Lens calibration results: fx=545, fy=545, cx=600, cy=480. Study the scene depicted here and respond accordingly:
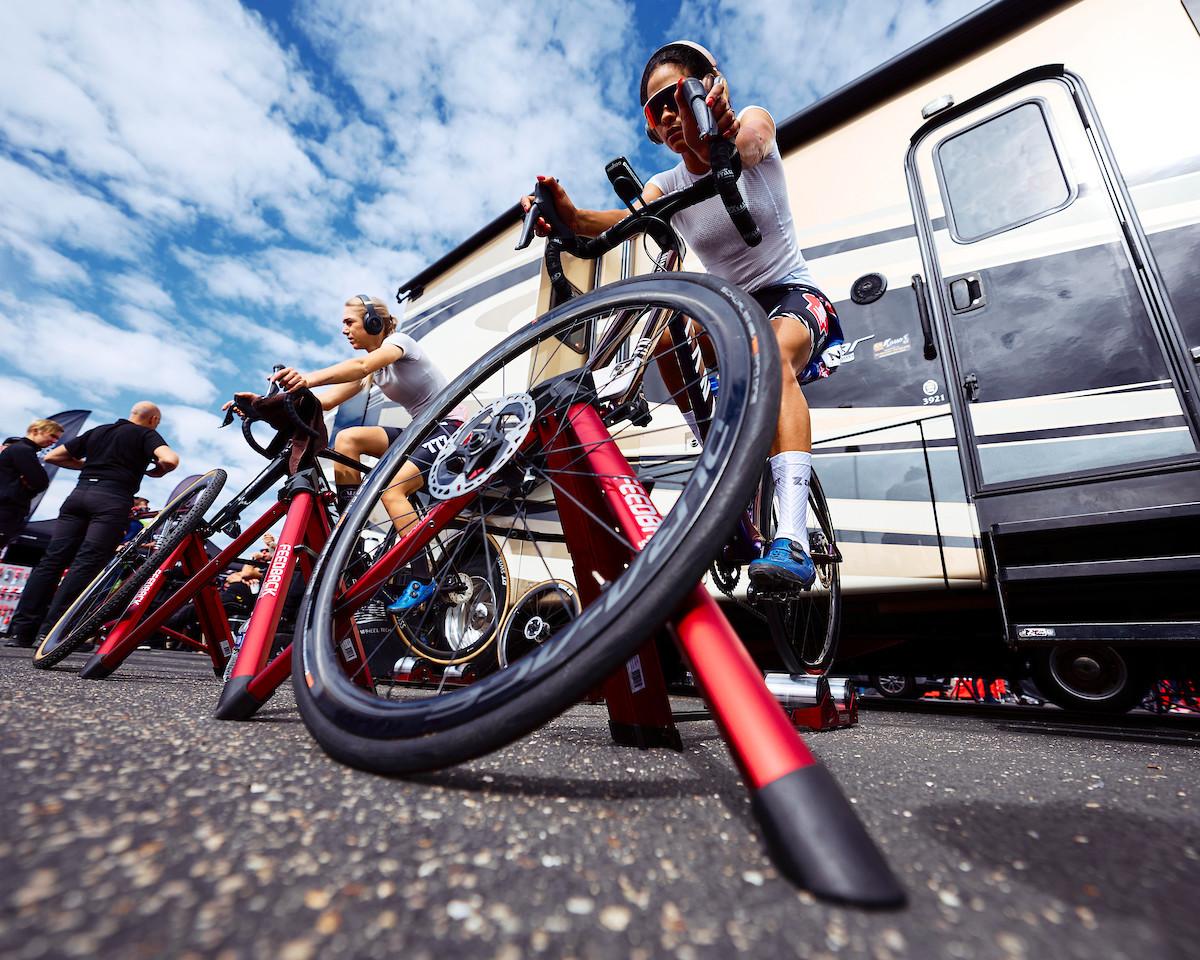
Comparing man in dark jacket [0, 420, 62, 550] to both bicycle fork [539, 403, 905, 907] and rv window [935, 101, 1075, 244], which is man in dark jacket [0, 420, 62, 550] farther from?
rv window [935, 101, 1075, 244]

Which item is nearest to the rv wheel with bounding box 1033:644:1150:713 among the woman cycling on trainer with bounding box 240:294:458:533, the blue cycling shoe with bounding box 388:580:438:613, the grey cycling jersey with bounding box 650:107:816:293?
the grey cycling jersey with bounding box 650:107:816:293

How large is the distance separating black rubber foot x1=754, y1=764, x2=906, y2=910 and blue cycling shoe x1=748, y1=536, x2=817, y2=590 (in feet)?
2.42

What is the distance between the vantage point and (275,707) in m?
1.40

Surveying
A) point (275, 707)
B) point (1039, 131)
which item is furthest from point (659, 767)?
point (1039, 131)

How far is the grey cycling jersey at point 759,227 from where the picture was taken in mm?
1704

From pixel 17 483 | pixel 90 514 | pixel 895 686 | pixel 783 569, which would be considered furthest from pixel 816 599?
pixel 17 483

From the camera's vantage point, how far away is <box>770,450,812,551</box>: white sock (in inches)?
55.1

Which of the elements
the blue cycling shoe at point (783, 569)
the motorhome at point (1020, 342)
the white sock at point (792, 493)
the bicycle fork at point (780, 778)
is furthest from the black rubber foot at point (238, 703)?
the motorhome at point (1020, 342)

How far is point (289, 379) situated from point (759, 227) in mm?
1610

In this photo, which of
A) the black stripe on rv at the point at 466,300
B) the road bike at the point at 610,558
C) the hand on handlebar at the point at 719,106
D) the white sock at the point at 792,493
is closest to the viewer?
the road bike at the point at 610,558

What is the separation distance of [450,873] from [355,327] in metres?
3.06

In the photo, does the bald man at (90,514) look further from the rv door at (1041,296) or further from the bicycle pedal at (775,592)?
the rv door at (1041,296)

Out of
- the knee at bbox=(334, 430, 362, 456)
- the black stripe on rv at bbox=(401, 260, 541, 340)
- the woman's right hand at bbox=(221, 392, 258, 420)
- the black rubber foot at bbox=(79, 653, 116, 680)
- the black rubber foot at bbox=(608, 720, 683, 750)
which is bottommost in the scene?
the black rubber foot at bbox=(608, 720, 683, 750)

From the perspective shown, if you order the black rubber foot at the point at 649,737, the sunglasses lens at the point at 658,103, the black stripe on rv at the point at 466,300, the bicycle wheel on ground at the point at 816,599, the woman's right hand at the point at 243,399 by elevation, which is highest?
the black stripe on rv at the point at 466,300
